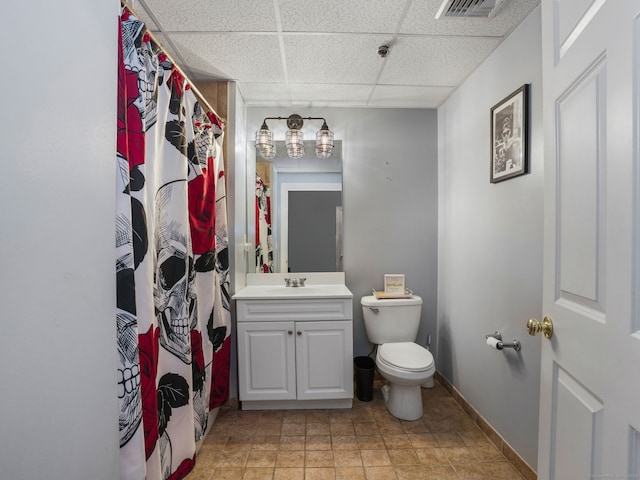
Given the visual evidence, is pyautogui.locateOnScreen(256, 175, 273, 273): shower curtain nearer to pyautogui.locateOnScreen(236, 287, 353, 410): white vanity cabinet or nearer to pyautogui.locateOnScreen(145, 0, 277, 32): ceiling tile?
pyautogui.locateOnScreen(236, 287, 353, 410): white vanity cabinet

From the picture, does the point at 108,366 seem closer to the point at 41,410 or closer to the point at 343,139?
the point at 41,410

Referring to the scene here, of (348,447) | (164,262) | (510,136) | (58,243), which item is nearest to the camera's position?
(58,243)

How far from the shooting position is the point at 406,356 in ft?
6.34

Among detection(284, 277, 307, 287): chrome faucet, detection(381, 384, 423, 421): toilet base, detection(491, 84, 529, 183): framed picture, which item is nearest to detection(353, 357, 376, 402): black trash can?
detection(381, 384, 423, 421): toilet base

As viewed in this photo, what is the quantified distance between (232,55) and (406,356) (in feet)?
7.31

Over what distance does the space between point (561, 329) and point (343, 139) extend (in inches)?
80.1

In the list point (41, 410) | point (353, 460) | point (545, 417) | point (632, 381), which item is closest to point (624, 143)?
point (632, 381)

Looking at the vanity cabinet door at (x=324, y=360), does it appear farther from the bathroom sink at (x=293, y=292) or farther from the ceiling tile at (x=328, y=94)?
the ceiling tile at (x=328, y=94)

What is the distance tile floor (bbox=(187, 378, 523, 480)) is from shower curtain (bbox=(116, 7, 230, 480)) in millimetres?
239

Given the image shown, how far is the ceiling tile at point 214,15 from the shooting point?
139cm

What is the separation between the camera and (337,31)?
1553mm

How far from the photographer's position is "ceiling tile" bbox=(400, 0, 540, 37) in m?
1.38

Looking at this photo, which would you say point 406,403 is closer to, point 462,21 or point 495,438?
point 495,438

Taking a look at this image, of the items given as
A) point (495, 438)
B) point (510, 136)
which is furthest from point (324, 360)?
point (510, 136)
